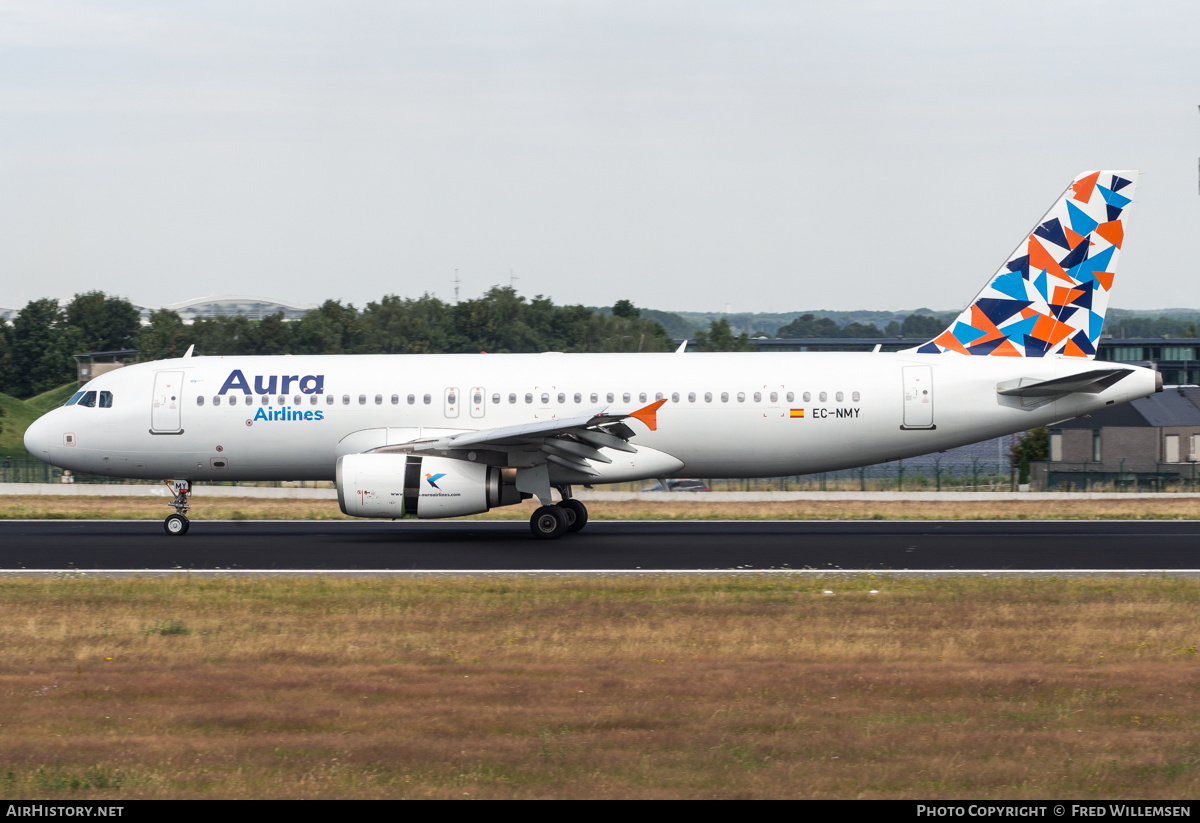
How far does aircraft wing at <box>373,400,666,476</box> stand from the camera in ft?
78.4

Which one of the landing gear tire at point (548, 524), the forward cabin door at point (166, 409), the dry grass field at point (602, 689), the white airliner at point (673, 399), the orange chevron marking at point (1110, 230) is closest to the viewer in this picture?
the dry grass field at point (602, 689)

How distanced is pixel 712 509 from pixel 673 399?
34.8ft

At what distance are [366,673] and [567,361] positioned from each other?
606 inches

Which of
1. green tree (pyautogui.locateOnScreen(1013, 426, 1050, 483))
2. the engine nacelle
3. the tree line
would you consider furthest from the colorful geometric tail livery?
the tree line

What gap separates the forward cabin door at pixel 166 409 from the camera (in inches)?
1077

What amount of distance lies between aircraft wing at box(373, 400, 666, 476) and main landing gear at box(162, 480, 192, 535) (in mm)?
5039

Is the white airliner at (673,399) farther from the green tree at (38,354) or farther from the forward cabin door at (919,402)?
the green tree at (38,354)

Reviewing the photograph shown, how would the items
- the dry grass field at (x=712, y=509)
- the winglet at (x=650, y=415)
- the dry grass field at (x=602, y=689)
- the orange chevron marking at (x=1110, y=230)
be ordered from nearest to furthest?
the dry grass field at (x=602, y=689) < the winglet at (x=650, y=415) < the orange chevron marking at (x=1110, y=230) < the dry grass field at (x=712, y=509)

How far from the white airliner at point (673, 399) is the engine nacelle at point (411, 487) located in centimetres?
139

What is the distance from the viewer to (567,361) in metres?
27.6

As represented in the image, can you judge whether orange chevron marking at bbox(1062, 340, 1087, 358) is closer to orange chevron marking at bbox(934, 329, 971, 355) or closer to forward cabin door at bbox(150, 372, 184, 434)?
orange chevron marking at bbox(934, 329, 971, 355)

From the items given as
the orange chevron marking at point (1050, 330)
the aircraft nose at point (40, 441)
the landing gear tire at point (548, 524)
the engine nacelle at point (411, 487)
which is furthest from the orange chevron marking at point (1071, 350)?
the aircraft nose at point (40, 441)

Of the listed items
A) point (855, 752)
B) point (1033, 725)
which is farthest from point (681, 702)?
point (1033, 725)
